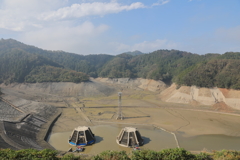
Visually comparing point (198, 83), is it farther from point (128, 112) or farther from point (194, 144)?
point (194, 144)

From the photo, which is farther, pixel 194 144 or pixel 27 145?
pixel 194 144

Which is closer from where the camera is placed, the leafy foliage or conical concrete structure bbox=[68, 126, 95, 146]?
conical concrete structure bbox=[68, 126, 95, 146]

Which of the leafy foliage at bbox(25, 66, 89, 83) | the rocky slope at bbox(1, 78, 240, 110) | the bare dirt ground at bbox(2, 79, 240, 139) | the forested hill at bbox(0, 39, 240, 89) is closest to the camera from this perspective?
the bare dirt ground at bbox(2, 79, 240, 139)

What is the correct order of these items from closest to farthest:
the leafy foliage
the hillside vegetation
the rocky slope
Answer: the hillside vegetation
the rocky slope
the leafy foliage

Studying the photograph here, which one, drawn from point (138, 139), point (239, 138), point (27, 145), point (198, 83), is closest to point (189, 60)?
point (198, 83)

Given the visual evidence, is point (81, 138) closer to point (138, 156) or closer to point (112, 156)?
point (112, 156)

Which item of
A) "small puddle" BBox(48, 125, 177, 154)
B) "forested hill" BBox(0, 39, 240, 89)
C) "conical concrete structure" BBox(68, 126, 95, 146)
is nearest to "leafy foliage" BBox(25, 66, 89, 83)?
"forested hill" BBox(0, 39, 240, 89)

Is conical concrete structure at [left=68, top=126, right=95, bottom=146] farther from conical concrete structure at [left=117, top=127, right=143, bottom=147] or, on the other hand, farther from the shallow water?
the shallow water

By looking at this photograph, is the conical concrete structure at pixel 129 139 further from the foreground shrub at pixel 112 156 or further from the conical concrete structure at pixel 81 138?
the foreground shrub at pixel 112 156
